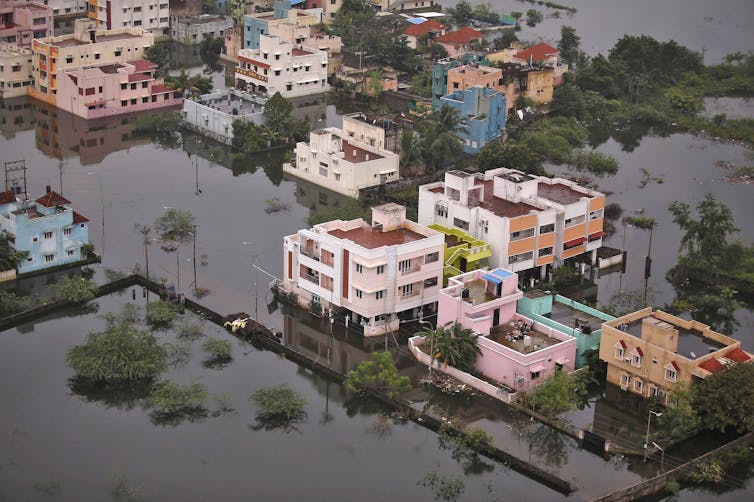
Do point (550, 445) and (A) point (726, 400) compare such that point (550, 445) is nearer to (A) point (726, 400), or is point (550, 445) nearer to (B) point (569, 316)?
(A) point (726, 400)

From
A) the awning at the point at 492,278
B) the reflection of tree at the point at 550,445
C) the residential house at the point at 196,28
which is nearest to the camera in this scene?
the reflection of tree at the point at 550,445

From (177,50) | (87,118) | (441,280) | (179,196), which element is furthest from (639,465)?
(177,50)

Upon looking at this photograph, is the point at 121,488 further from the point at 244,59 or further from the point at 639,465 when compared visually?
the point at 244,59

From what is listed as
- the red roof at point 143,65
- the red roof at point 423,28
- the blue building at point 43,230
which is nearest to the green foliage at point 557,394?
the blue building at point 43,230

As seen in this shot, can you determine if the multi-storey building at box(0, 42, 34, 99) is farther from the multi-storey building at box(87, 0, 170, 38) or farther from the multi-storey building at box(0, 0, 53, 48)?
the multi-storey building at box(87, 0, 170, 38)

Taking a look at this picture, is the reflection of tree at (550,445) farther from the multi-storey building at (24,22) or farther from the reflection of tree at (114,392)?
the multi-storey building at (24,22)

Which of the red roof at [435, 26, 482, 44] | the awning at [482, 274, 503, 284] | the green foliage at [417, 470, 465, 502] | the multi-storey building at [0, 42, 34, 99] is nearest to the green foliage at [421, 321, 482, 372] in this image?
the awning at [482, 274, 503, 284]

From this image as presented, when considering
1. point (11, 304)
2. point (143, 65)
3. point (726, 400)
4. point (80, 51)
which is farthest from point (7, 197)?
point (726, 400)
